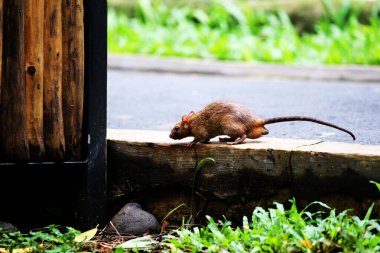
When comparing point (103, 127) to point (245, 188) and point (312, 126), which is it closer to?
point (245, 188)

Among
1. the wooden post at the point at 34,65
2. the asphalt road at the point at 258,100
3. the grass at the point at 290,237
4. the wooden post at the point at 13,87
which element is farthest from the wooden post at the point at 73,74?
the asphalt road at the point at 258,100

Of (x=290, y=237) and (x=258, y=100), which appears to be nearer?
(x=290, y=237)

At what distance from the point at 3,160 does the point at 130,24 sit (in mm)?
9460

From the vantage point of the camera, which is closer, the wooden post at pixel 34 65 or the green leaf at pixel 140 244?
the green leaf at pixel 140 244

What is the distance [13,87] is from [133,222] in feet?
3.41

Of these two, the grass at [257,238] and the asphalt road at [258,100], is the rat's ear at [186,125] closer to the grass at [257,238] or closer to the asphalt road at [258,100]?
the grass at [257,238]

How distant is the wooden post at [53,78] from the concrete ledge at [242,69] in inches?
213

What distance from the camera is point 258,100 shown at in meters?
7.27

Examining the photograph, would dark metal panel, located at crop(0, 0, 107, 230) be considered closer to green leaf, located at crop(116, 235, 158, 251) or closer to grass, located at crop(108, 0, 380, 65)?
green leaf, located at crop(116, 235, 158, 251)

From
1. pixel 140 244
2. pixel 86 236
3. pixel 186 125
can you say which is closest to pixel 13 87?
pixel 86 236

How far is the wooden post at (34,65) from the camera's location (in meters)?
4.04

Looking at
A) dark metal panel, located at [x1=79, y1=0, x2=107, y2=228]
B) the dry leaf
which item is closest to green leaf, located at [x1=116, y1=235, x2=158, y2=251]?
the dry leaf

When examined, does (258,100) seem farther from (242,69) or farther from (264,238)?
(264,238)

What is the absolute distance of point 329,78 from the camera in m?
8.98
